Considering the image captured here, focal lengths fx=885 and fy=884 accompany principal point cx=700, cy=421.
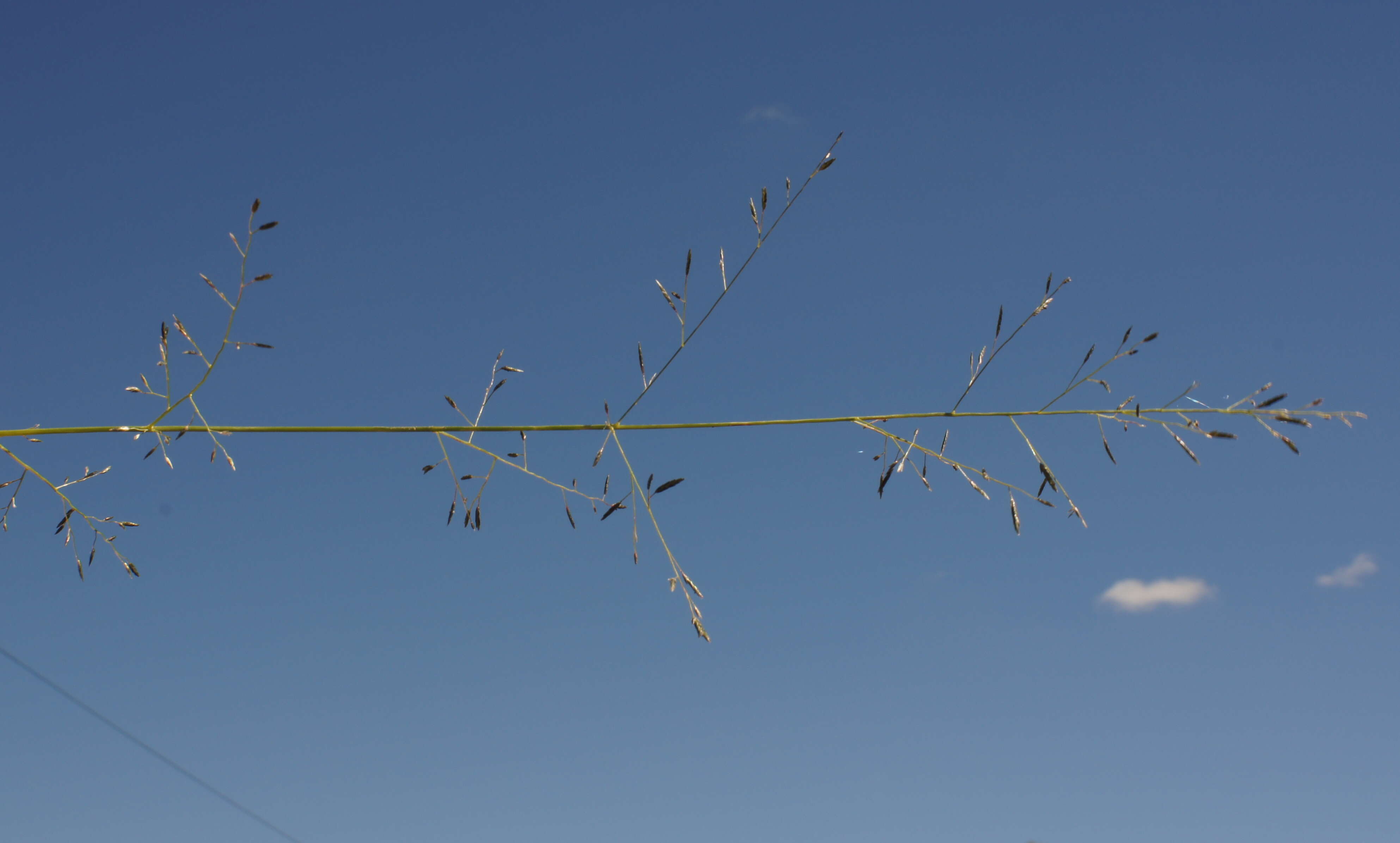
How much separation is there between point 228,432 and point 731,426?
0.77 metres

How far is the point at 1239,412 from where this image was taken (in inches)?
47.9

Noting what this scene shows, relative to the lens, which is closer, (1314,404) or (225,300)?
(1314,404)

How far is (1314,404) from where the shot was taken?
1269 mm

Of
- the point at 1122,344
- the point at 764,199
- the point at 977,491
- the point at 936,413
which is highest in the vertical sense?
the point at 764,199

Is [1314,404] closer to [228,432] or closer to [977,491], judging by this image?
[977,491]

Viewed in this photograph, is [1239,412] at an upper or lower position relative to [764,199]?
lower

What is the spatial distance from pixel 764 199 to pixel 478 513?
28.2 inches

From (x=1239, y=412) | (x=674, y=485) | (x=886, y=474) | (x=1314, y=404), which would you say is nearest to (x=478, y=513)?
(x=674, y=485)

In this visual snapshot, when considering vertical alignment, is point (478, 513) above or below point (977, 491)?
above

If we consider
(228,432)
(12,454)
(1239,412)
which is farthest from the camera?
(12,454)

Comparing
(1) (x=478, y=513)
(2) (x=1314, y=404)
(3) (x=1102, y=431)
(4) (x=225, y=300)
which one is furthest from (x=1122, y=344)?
(4) (x=225, y=300)

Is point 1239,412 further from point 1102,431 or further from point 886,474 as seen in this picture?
point 886,474

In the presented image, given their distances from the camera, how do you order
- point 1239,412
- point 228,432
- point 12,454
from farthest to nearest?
point 12,454
point 228,432
point 1239,412

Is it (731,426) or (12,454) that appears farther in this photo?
(12,454)
